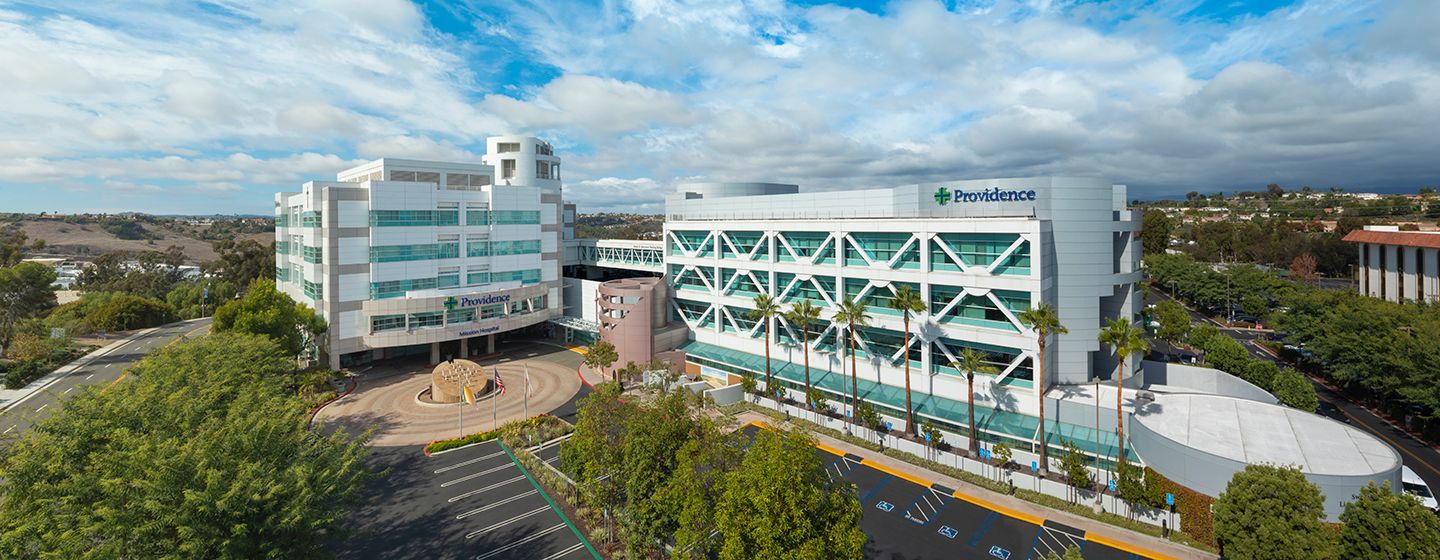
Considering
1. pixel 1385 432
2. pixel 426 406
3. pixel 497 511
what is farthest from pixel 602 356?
pixel 1385 432

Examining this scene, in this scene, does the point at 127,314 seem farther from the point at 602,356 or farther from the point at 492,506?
the point at 492,506

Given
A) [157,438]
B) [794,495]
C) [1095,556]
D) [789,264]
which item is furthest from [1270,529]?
[157,438]

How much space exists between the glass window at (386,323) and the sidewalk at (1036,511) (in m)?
54.6

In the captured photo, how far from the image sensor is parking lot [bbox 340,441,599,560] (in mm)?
34125

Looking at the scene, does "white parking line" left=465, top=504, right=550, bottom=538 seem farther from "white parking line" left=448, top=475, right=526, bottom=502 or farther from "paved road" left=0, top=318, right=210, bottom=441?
"paved road" left=0, top=318, right=210, bottom=441

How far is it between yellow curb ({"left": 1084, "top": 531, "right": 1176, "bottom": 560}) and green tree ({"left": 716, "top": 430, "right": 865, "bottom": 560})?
2140cm

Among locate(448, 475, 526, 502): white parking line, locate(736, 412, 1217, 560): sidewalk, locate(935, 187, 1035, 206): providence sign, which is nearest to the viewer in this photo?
locate(736, 412, 1217, 560): sidewalk

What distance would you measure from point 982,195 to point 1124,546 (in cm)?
3153

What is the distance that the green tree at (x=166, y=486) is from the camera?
21422 millimetres

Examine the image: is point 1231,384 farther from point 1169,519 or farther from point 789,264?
point 789,264

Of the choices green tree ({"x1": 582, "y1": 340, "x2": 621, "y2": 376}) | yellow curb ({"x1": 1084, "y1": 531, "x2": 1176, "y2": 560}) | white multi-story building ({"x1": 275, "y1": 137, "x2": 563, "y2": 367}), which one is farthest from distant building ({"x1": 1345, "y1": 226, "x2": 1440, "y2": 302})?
white multi-story building ({"x1": 275, "y1": 137, "x2": 563, "y2": 367})

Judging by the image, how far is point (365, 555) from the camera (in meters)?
33.8

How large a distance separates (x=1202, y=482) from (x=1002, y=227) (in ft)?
76.2

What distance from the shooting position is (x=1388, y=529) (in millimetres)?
25281
